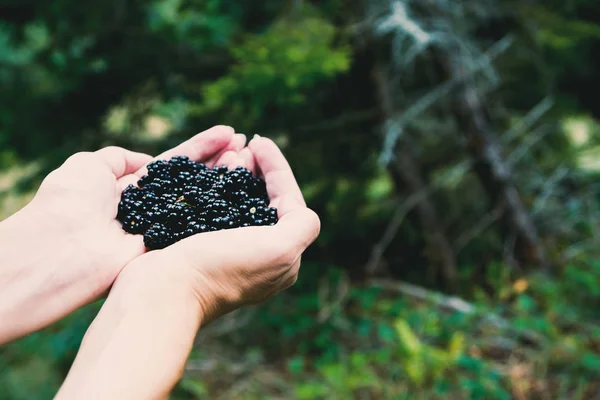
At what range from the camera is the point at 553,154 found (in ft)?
16.5

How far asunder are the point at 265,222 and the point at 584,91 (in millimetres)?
4530

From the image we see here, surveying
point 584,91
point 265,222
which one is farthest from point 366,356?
point 584,91

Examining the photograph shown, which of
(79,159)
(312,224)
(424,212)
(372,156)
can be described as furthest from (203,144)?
(424,212)

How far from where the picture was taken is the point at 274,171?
215 cm

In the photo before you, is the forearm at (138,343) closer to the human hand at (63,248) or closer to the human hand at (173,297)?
the human hand at (173,297)

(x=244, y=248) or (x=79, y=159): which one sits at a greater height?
(x=79, y=159)

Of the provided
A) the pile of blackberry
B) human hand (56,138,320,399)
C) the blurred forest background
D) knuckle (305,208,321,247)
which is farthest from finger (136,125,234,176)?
knuckle (305,208,321,247)

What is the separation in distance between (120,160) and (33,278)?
0.69 meters

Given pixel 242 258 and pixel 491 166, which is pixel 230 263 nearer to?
pixel 242 258

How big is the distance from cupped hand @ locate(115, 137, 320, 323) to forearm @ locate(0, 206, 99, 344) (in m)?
0.20

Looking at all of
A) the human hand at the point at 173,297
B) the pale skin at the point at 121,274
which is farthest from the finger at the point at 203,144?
the human hand at the point at 173,297

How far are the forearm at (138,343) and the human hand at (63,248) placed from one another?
0.26m

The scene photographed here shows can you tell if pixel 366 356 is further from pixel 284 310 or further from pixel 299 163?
pixel 299 163

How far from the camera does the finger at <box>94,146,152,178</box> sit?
2.12 meters
